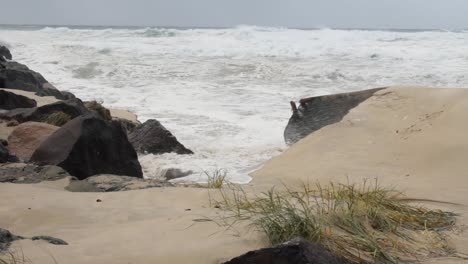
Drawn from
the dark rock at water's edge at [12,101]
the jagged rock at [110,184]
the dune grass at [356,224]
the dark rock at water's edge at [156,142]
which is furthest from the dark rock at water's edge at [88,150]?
the dark rock at water's edge at [12,101]

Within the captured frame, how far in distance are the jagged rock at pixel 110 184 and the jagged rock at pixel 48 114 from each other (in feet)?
8.15

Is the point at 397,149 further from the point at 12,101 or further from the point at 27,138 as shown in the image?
the point at 12,101

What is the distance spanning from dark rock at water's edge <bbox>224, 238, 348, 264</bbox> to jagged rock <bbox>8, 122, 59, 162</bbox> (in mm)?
3594

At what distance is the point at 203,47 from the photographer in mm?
24422

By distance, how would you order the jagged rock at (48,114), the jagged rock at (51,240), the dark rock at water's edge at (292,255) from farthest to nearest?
the jagged rock at (48,114) → the jagged rock at (51,240) → the dark rock at water's edge at (292,255)

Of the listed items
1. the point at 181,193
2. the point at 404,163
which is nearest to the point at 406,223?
the point at 181,193

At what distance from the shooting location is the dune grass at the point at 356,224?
2248 mm

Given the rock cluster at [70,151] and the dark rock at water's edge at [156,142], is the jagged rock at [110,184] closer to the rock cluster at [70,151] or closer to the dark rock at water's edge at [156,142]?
the rock cluster at [70,151]

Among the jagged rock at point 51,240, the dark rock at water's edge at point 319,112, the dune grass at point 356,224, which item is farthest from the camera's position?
the dark rock at water's edge at point 319,112

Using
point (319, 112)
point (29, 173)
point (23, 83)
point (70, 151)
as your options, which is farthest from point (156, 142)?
point (23, 83)

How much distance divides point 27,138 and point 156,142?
1.82 meters

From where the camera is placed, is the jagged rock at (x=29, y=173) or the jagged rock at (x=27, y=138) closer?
the jagged rock at (x=29, y=173)

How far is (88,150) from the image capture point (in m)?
4.71

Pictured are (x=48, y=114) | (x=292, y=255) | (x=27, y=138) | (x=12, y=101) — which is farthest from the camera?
(x=12, y=101)
